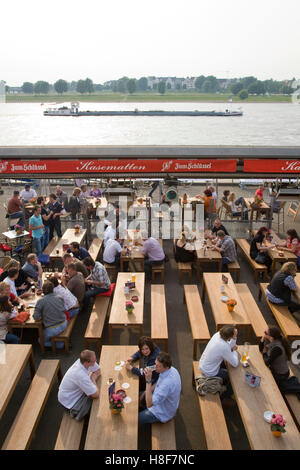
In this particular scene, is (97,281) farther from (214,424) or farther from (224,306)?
(214,424)

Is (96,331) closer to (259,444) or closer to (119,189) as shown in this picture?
(259,444)

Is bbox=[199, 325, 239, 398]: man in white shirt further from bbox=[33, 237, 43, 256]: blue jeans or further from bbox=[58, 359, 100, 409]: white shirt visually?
bbox=[33, 237, 43, 256]: blue jeans

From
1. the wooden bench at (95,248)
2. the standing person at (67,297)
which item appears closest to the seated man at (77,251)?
the wooden bench at (95,248)

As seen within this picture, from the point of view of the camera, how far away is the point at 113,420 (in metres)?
4.21

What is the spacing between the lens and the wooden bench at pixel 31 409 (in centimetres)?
420

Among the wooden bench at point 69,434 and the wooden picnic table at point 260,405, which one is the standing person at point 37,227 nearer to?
the wooden bench at point 69,434

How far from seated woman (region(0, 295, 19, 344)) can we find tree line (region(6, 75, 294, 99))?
13022cm

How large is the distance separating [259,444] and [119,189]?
404 inches

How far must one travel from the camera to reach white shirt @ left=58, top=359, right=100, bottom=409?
14.5ft

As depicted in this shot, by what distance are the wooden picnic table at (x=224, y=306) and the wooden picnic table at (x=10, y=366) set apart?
2.95 m

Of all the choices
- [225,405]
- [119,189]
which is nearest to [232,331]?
[225,405]

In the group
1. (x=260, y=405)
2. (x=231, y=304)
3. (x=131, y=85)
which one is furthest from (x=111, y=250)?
(x=131, y=85)

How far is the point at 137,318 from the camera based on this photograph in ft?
20.0

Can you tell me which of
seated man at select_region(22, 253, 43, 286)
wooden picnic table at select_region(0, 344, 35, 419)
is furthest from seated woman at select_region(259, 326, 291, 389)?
seated man at select_region(22, 253, 43, 286)
